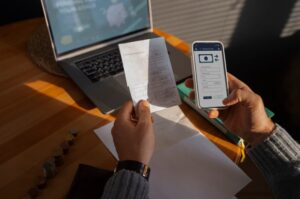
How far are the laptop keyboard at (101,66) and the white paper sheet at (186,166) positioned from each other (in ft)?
0.48

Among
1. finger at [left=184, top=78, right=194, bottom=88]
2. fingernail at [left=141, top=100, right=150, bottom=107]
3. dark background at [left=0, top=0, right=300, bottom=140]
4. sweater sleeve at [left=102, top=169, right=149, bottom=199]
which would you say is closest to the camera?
sweater sleeve at [left=102, top=169, right=149, bottom=199]

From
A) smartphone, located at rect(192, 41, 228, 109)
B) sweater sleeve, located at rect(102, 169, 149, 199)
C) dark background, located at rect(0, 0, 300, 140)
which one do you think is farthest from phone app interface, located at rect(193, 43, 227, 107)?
dark background, located at rect(0, 0, 300, 140)

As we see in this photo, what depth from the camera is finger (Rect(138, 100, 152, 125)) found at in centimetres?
60

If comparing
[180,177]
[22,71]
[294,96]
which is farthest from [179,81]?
[294,96]

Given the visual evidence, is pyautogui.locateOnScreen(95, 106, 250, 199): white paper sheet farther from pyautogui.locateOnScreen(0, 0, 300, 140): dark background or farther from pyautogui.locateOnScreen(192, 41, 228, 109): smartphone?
pyautogui.locateOnScreen(0, 0, 300, 140): dark background

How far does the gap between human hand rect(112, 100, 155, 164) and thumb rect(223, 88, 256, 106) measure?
0.17 m

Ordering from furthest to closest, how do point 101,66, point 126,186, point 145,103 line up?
point 101,66, point 145,103, point 126,186

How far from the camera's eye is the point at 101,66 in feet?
2.64

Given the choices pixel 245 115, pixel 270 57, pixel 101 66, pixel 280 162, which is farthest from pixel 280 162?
pixel 270 57

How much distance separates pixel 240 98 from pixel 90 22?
419mm

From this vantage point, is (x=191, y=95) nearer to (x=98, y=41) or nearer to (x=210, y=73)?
(x=210, y=73)

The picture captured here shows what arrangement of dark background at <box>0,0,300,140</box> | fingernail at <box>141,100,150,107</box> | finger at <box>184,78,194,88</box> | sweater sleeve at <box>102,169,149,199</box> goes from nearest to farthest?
sweater sleeve at <box>102,169,149,199</box>, fingernail at <box>141,100,150,107</box>, finger at <box>184,78,194,88</box>, dark background at <box>0,0,300,140</box>

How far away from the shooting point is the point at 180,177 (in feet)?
2.03

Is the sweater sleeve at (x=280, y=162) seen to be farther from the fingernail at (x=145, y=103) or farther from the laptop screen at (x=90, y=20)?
the laptop screen at (x=90, y=20)
